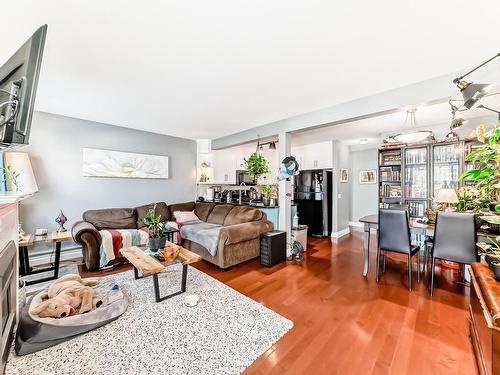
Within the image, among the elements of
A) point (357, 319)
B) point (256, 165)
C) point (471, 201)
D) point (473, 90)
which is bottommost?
point (357, 319)

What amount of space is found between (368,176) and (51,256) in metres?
7.55

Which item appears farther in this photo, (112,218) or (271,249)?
(112,218)

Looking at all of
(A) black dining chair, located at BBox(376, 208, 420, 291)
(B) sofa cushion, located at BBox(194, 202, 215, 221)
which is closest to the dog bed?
(B) sofa cushion, located at BBox(194, 202, 215, 221)

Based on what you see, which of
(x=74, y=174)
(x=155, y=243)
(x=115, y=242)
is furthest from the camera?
(x=74, y=174)

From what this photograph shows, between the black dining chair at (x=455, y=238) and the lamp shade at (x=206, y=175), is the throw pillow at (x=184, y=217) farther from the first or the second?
the black dining chair at (x=455, y=238)

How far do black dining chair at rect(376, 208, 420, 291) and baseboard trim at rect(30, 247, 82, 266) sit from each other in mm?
5018

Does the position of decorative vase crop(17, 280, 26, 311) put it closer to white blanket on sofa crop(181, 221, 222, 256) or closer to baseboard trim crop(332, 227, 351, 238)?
white blanket on sofa crop(181, 221, 222, 256)

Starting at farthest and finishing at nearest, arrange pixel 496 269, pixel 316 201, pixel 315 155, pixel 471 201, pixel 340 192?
pixel 315 155 → pixel 340 192 → pixel 316 201 → pixel 471 201 → pixel 496 269

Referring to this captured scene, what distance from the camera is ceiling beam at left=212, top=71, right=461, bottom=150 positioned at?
238cm

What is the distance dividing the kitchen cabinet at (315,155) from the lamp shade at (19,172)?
219 inches

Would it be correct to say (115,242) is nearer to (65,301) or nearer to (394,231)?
(65,301)

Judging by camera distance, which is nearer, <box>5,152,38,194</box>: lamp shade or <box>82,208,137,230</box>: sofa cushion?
<box>5,152,38,194</box>: lamp shade

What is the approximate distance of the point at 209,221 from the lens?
475 centimetres

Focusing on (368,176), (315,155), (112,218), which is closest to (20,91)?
(112,218)
